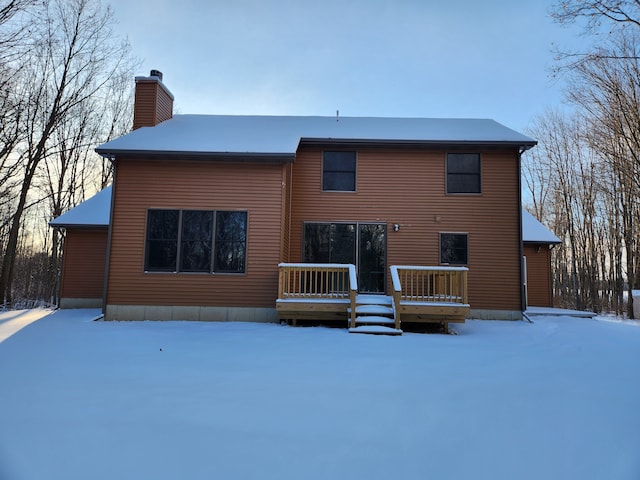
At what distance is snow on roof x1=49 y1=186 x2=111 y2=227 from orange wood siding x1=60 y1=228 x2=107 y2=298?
1.03ft

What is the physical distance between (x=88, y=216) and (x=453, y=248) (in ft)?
37.8

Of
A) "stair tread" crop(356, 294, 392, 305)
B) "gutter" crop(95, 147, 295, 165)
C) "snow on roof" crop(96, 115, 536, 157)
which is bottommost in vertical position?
"stair tread" crop(356, 294, 392, 305)

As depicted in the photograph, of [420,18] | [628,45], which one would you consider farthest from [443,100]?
[628,45]

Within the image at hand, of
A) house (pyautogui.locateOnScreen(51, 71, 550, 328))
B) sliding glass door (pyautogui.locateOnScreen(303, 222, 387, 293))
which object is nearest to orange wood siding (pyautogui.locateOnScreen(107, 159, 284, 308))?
house (pyautogui.locateOnScreen(51, 71, 550, 328))

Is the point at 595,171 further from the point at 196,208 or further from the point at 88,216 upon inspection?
the point at 88,216

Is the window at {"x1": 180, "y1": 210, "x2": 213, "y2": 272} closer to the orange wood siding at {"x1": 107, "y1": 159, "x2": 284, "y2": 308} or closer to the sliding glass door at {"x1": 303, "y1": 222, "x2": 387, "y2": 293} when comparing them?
the orange wood siding at {"x1": 107, "y1": 159, "x2": 284, "y2": 308}

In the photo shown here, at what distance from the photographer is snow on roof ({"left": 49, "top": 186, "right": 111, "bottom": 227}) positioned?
40.4ft

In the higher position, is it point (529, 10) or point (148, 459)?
point (529, 10)

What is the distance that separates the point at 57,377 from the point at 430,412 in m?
4.17

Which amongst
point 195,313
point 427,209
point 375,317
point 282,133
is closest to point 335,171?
point 282,133

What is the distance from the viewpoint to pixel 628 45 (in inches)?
495

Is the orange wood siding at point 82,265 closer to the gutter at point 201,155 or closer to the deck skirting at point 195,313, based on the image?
the deck skirting at point 195,313

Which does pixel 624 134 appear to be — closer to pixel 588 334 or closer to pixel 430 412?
pixel 588 334

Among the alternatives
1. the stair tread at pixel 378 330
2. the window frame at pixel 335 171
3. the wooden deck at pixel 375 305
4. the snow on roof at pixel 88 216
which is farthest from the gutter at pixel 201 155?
the stair tread at pixel 378 330
